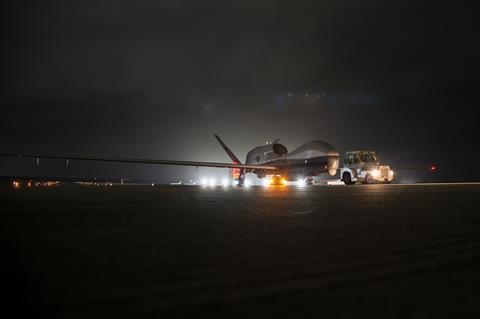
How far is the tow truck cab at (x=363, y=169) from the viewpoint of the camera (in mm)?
29578

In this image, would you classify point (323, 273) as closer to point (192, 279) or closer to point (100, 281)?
point (192, 279)

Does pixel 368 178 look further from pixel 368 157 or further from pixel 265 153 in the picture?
pixel 265 153

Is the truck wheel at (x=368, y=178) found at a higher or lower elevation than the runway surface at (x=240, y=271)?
higher

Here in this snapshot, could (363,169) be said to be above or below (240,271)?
above

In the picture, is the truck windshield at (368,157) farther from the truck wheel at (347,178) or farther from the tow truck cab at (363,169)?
the truck wheel at (347,178)

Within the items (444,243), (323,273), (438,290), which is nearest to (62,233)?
(323,273)

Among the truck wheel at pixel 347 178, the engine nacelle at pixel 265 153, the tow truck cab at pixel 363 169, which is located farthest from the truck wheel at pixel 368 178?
the engine nacelle at pixel 265 153

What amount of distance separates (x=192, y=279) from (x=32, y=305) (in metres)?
0.70

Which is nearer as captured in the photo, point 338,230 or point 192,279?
point 192,279

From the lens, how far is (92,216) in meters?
4.87

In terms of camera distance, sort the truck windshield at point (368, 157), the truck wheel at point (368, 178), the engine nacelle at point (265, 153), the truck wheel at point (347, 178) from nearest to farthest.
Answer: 1. the truck wheel at point (368, 178)
2. the truck windshield at point (368, 157)
3. the truck wheel at point (347, 178)
4. the engine nacelle at point (265, 153)

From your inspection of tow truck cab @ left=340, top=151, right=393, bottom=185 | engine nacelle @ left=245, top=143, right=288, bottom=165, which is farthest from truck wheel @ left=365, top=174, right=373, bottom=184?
engine nacelle @ left=245, top=143, right=288, bottom=165

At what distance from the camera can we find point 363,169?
1162 inches

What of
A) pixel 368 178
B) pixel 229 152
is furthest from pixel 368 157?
pixel 229 152
